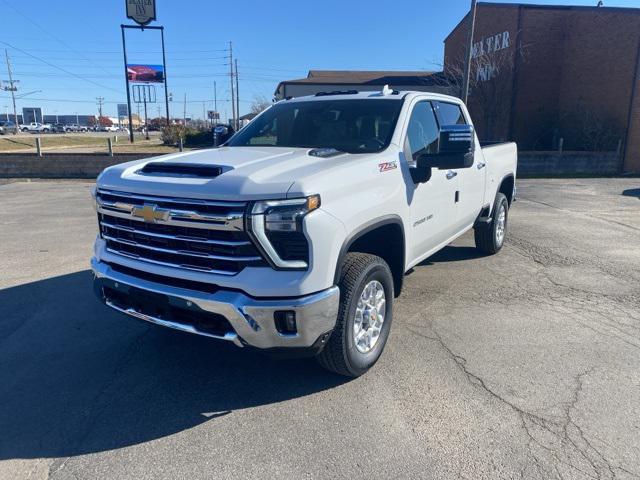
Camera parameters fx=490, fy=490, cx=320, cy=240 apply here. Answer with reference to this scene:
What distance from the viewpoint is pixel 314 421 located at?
Answer: 3043 mm

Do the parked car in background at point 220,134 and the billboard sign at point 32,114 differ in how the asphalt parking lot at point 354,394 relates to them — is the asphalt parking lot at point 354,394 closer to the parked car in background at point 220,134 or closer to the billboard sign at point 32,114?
the parked car in background at point 220,134

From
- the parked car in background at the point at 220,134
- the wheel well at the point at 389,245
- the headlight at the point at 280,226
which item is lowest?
the wheel well at the point at 389,245

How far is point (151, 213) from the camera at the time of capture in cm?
306

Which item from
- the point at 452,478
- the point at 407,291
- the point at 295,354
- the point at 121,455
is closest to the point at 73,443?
the point at 121,455

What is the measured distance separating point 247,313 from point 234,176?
31.8 inches

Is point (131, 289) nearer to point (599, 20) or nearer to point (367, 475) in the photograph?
point (367, 475)

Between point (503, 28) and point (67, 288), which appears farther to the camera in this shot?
point (503, 28)

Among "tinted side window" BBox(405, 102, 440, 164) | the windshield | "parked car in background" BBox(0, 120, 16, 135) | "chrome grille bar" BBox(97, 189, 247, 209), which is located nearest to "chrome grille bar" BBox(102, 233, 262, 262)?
"chrome grille bar" BBox(97, 189, 247, 209)

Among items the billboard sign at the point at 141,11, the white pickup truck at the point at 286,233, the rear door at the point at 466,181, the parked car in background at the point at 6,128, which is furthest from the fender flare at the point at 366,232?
the parked car in background at the point at 6,128

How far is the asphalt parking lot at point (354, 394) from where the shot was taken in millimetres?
2680

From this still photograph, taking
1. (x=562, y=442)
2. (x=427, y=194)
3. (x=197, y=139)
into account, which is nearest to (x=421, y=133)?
(x=427, y=194)

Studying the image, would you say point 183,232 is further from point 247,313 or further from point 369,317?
point 369,317

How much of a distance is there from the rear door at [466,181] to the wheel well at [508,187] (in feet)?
4.30

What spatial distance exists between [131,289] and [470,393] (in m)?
2.38
